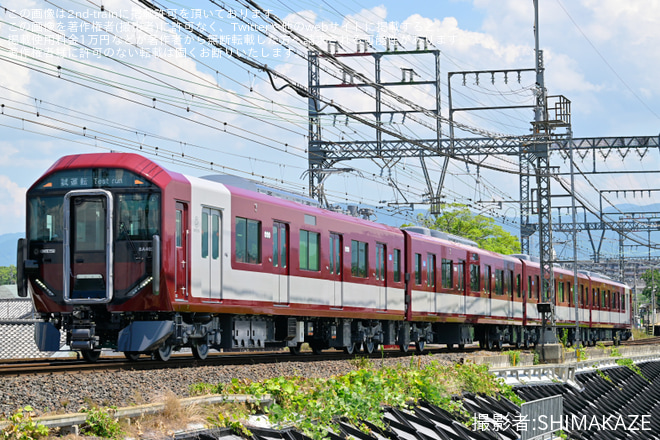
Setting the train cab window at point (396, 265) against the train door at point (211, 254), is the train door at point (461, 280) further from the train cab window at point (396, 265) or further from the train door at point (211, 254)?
the train door at point (211, 254)

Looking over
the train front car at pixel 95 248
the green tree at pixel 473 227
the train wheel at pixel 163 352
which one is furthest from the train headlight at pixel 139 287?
the green tree at pixel 473 227

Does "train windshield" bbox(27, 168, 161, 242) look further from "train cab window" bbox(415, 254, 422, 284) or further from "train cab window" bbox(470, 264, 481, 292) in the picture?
"train cab window" bbox(470, 264, 481, 292)

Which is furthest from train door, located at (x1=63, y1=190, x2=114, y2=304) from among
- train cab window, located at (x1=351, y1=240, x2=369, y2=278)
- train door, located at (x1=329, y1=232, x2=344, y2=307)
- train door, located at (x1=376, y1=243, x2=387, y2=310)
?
train door, located at (x1=376, y1=243, x2=387, y2=310)

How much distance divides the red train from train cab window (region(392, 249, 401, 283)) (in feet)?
3.37

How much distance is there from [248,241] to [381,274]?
702 centimetres

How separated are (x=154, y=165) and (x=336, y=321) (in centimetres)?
788

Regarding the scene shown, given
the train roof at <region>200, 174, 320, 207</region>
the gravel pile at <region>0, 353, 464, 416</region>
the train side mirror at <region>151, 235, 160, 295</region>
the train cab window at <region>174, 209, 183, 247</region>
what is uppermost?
the train roof at <region>200, 174, 320, 207</region>

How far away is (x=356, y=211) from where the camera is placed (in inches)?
979

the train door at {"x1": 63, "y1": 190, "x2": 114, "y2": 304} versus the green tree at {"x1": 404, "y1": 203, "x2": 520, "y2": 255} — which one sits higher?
the green tree at {"x1": 404, "y1": 203, "x2": 520, "y2": 255}

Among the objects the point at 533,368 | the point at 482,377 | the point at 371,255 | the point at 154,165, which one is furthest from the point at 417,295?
the point at 154,165

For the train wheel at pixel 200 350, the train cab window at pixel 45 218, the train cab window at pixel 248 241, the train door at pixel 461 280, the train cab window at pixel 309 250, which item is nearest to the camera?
the train cab window at pixel 45 218

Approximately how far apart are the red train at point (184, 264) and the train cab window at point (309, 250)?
22 millimetres

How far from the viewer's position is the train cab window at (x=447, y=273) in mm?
28453

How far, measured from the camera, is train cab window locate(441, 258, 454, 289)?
28.5 m
